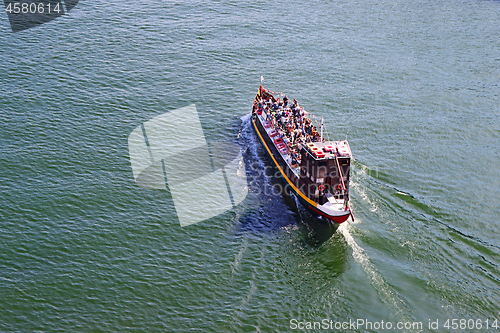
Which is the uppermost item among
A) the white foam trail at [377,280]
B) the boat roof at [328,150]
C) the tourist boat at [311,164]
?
the boat roof at [328,150]

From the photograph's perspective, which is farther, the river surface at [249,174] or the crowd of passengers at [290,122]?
the crowd of passengers at [290,122]

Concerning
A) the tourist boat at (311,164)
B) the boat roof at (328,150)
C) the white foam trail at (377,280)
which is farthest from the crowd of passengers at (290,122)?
the white foam trail at (377,280)

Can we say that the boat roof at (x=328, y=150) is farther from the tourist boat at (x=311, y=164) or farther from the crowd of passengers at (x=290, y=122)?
the crowd of passengers at (x=290, y=122)

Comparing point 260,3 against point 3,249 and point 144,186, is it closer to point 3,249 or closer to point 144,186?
point 144,186

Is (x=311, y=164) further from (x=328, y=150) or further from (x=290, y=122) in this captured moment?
(x=290, y=122)

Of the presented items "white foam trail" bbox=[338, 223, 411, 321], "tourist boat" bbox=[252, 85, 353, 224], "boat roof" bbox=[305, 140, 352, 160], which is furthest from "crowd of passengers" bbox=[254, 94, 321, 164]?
"white foam trail" bbox=[338, 223, 411, 321]

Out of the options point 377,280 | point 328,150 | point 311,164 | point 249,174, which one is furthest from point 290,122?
point 377,280
